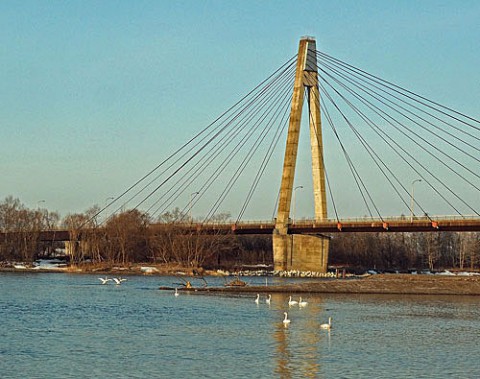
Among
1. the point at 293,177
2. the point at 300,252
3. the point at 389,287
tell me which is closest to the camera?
the point at 389,287

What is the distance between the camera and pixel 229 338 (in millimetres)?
30656

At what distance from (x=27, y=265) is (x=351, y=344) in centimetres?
8175

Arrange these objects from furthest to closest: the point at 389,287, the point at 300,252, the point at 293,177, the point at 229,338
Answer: the point at 300,252
the point at 293,177
the point at 389,287
the point at 229,338

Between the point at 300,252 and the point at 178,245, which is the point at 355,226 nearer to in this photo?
the point at 300,252

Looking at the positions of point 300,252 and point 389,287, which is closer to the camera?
point 389,287

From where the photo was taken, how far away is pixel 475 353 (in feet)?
Answer: 94.0

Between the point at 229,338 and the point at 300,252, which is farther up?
the point at 300,252

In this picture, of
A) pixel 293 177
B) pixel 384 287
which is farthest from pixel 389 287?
pixel 293 177

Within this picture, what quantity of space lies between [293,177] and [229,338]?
2104 inches

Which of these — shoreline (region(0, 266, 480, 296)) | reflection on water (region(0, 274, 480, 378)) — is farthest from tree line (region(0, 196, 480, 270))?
reflection on water (region(0, 274, 480, 378))

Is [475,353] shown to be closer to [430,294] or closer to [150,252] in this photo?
[430,294]

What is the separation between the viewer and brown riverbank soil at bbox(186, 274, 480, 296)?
59094 mm

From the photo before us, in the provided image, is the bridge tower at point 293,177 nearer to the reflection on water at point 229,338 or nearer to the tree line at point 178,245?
the tree line at point 178,245

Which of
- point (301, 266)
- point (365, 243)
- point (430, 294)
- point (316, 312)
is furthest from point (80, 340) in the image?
point (365, 243)
